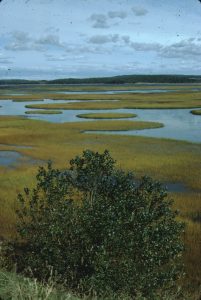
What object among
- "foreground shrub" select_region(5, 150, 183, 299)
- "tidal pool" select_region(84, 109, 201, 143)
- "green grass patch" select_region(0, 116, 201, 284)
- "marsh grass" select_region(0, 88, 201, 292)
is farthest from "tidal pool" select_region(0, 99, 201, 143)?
"foreground shrub" select_region(5, 150, 183, 299)

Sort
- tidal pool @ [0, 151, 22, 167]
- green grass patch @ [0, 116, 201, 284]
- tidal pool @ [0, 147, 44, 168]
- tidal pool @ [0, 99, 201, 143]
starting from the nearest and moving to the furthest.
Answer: green grass patch @ [0, 116, 201, 284], tidal pool @ [0, 147, 44, 168], tidal pool @ [0, 151, 22, 167], tidal pool @ [0, 99, 201, 143]

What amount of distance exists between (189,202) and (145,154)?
15454 millimetres

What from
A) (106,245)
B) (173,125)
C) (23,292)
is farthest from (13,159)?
(23,292)

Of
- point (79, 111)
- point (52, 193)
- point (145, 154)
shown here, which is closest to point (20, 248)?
point (52, 193)

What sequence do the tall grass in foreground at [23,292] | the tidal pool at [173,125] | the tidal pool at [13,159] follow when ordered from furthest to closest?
1. the tidal pool at [173,125]
2. the tidal pool at [13,159]
3. the tall grass in foreground at [23,292]

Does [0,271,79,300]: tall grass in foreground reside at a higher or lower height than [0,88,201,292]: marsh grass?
higher

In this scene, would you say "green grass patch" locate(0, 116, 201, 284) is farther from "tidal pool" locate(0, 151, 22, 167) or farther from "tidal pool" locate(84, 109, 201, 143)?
"tidal pool" locate(84, 109, 201, 143)

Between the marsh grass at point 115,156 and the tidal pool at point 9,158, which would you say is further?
the tidal pool at point 9,158

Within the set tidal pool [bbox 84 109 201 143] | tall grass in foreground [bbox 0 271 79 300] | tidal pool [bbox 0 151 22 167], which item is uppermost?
tall grass in foreground [bbox 0 271 79 300]

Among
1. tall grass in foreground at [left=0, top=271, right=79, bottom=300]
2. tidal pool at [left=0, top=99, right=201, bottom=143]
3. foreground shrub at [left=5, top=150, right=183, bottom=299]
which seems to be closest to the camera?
tall grass in foreground at [left=0, top=271, right=79, bottom=300]

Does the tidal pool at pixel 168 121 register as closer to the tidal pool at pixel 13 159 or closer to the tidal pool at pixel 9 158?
the tidal pool at pixel 9 158

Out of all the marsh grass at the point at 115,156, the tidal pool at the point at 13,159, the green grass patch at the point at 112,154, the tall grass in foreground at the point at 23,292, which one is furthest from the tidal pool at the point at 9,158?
the tall grass in foreground at the point at 23,292

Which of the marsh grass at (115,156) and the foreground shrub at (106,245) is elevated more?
the foreground shrub at (106,245)

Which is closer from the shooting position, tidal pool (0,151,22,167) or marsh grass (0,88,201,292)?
marsh grass (0,88,201,292)
